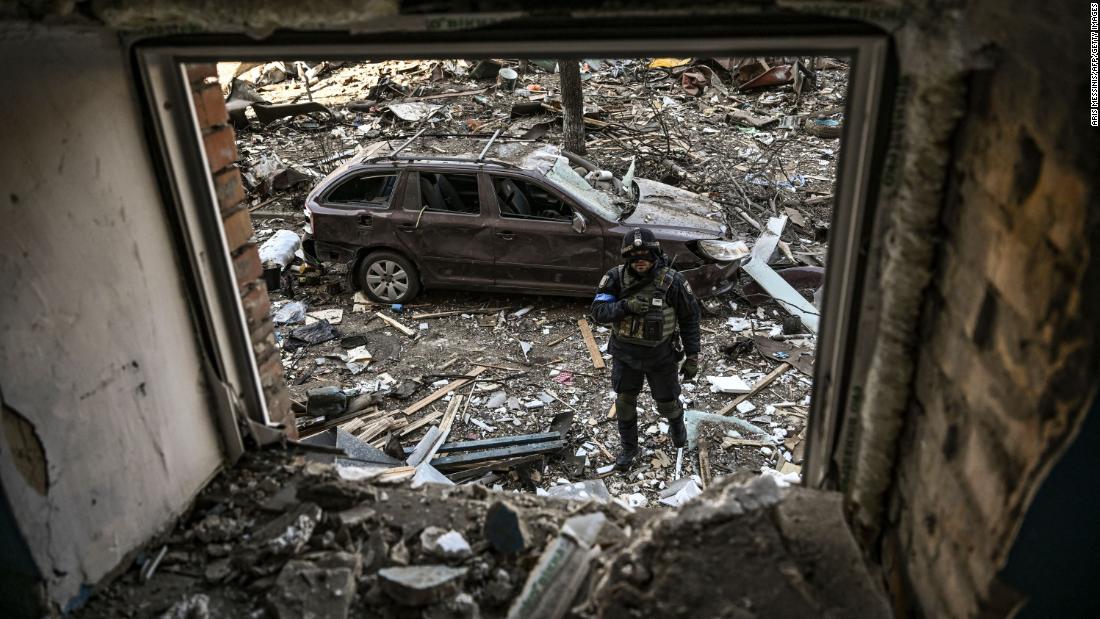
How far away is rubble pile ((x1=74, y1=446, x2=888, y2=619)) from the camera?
219cm

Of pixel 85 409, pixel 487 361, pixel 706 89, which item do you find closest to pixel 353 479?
pixel 85 409

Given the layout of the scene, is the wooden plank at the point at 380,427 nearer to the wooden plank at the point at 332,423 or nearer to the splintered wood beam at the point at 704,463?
the wooden plank at the point at 332,423

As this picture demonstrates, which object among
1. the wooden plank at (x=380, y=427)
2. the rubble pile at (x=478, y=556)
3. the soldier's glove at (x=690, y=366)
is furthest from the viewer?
the wooden plank at (x=380, y=427)

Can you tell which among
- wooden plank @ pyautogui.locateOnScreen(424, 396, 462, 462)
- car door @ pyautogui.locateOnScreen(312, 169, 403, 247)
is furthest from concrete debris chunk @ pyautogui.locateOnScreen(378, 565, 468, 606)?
car door @ pyautogui.locateOnScreen(312, 169, 403, 247)

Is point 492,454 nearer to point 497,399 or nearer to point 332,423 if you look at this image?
point 497,399

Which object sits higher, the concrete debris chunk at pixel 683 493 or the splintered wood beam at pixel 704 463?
the concrete debris chunk at pixel 683 493

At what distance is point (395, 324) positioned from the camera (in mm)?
8555

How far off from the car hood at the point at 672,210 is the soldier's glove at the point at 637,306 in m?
2.48

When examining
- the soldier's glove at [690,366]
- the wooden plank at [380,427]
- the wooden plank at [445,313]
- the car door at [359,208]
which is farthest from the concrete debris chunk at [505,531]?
the car door at [359,208]

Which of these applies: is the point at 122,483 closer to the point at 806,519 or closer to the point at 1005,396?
the point at 806,519

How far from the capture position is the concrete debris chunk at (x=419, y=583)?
243 cm

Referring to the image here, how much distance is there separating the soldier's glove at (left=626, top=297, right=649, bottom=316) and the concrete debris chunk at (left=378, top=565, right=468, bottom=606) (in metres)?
3.50

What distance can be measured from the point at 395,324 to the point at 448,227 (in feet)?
4.18

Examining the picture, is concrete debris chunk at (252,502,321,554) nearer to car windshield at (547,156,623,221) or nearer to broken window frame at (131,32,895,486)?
broken window frame at (131,32,895,486)
